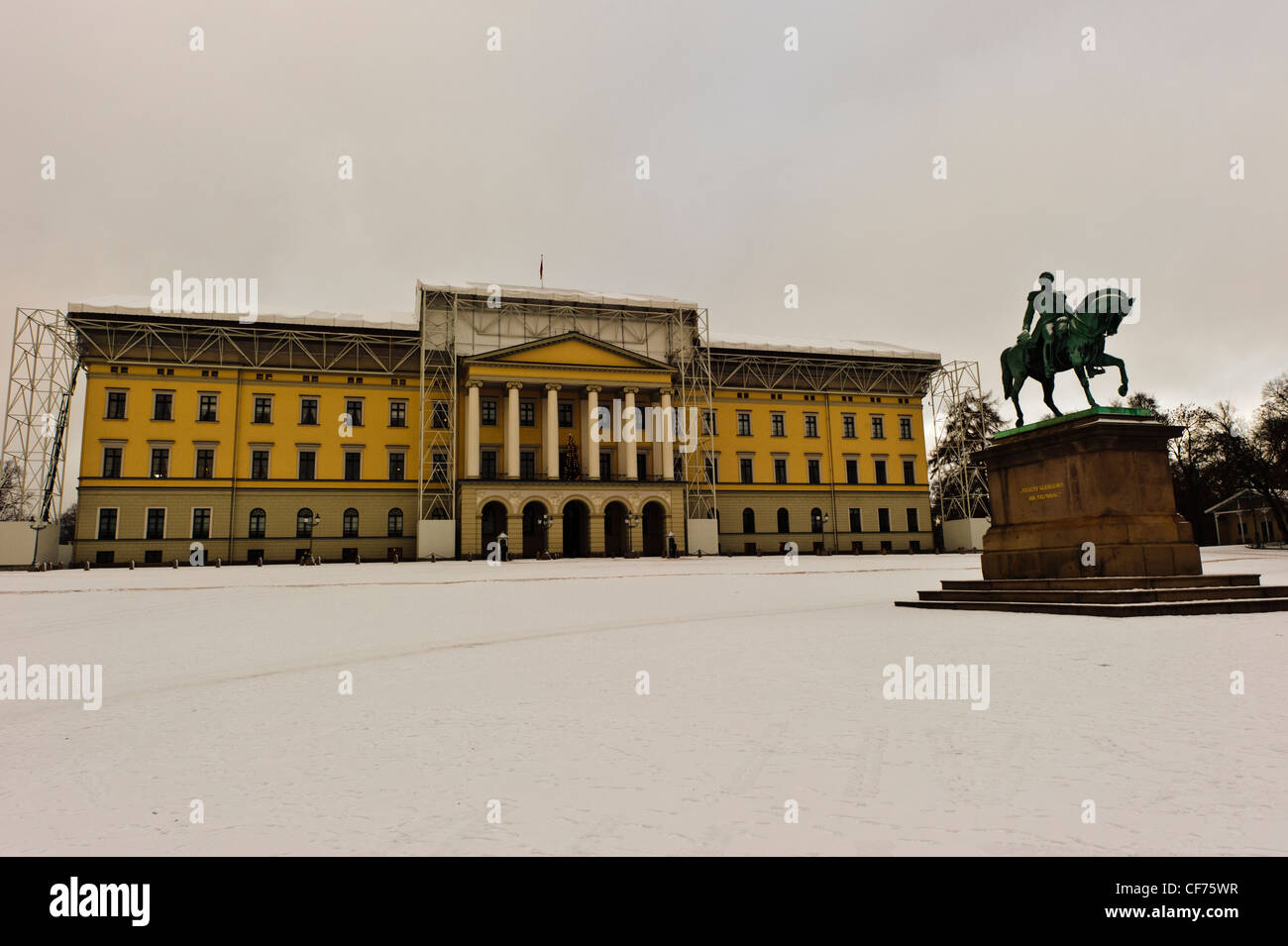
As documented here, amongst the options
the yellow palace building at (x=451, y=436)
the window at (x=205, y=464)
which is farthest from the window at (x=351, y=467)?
the window at (x=205, y=464)

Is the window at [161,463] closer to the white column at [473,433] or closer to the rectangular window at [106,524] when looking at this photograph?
the rectangular window at [106,524]

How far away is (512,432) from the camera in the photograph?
43.5 meters

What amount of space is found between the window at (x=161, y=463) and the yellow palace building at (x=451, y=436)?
0.07m

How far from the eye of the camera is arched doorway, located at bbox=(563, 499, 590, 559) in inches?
1748

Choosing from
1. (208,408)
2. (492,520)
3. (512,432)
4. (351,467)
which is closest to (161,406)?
(208,408)

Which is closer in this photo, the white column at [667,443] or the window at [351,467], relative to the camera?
the window at [351,467]

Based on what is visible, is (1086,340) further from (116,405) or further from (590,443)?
(116,405)

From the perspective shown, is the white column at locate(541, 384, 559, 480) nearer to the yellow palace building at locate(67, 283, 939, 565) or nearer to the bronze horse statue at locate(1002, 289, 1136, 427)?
the yellow palace building at locate(67, 283, 939, 565)

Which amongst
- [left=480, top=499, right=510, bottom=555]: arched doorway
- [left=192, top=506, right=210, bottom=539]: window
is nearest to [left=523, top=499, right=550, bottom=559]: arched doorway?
[left=480, top=499, right=510, bottom=555]: arched doorway

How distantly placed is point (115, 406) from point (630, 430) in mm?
27529

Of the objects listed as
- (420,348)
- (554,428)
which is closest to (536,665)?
(554,428)

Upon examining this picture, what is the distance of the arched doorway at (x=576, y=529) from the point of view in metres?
44.4

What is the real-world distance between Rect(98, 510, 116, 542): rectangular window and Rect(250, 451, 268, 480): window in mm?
6779

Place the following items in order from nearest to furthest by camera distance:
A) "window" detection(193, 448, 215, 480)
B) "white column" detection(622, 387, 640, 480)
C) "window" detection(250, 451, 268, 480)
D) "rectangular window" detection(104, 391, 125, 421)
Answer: "rectangular window" detection(104, 391, 125, 421)
"window" detection(193, 448, 215, 480)
"window" detection(250, 451, 268, 480)
"white column" detection(622, 387, 640, 480)
